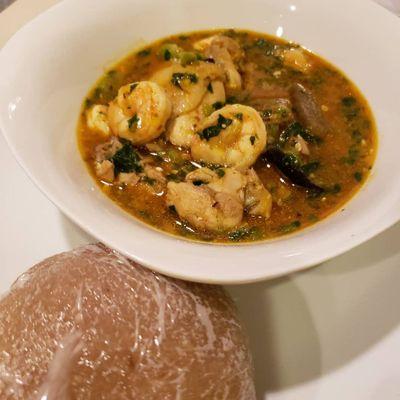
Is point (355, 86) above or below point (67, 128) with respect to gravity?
above

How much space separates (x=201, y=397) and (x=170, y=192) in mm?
780

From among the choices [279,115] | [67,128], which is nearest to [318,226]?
[279,115]

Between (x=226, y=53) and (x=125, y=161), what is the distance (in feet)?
2.91

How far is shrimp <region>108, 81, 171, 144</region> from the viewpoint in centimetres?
229

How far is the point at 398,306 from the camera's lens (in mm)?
2105

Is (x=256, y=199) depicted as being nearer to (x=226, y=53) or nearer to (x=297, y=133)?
(x=297, y=133)

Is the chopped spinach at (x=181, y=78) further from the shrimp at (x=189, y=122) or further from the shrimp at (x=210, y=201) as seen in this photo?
the shrimp at (x=210, y=201)

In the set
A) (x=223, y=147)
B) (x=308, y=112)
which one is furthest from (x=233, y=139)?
(x=308, y=112)

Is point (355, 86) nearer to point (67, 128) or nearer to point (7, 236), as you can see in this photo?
point (67, 128)

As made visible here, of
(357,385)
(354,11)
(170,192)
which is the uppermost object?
(354,11)

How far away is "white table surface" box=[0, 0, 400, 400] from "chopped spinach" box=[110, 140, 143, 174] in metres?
0.35

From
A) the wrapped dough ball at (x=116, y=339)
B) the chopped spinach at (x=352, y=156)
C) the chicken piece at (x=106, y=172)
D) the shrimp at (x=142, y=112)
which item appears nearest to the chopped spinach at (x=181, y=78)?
the shrimp at (x=142, y=112)

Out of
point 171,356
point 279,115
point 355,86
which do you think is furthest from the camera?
point 355,86

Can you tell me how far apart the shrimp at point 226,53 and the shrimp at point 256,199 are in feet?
2.45
